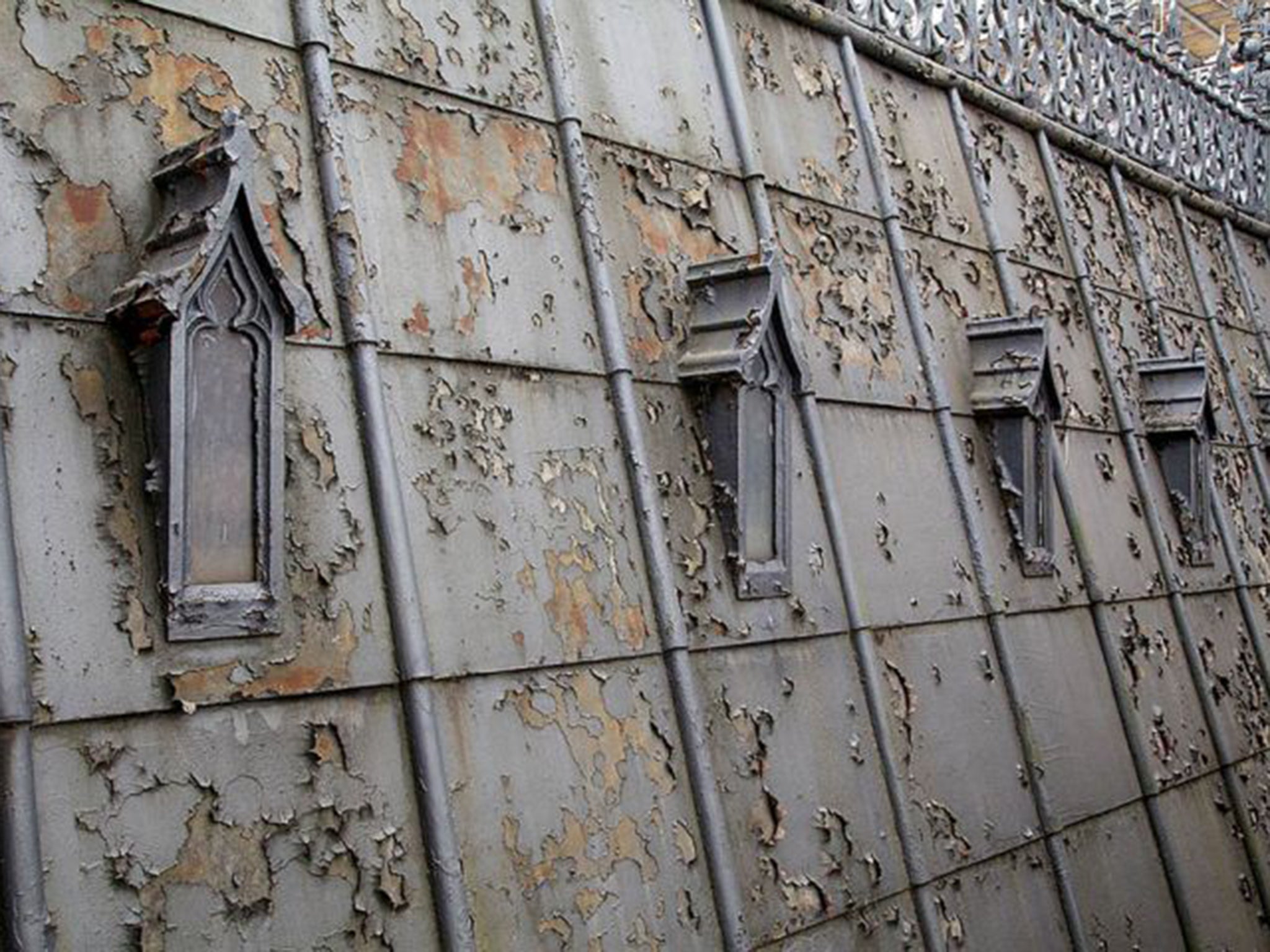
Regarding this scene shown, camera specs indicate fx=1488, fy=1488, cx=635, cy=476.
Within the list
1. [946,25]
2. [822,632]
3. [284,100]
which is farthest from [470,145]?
[946,25]

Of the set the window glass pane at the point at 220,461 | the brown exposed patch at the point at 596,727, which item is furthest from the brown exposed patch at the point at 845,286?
the window glass pane at the point at 220,461

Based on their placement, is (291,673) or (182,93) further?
(182,93)

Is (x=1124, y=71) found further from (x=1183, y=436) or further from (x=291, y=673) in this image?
(x=291, y=673)

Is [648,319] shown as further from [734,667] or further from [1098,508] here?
[1098,508]

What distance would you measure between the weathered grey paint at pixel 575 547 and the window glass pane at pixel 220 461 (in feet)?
0.26

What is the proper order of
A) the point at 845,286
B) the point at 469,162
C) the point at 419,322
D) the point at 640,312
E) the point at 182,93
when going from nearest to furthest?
1. the point at 182,93
2. the point at 419,322
3. the point at 469,162
4. the point at 640,312
5. the point at 845,286

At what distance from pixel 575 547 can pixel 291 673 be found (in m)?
0.77

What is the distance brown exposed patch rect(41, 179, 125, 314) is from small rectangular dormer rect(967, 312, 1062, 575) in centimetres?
295

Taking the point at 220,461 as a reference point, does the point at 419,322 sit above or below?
above

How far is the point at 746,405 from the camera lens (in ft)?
11.0

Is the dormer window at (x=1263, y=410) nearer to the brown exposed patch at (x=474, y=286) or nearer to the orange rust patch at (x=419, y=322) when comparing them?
the brown exposed patch at (x=474, y=286)

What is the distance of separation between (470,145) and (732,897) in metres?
1.60

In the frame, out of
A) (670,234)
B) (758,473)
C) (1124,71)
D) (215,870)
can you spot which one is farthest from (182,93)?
(1124,71)

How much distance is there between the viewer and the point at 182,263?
7.13 ft
